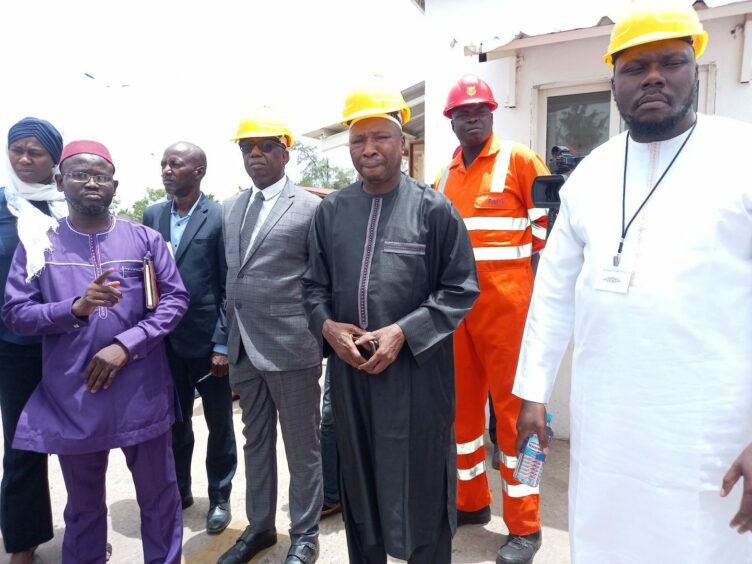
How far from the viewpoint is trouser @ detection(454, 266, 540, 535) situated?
285 cm

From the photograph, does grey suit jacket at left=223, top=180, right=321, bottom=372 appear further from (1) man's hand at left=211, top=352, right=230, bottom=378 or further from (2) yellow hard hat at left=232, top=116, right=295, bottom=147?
(2) yellow hard hat at left=232, top=116, right=295, bottom=147

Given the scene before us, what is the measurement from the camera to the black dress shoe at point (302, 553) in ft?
9.11

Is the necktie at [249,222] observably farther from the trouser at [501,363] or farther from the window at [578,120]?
the window at [578,120]

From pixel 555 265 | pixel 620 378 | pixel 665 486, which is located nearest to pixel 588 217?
pixel 555 265

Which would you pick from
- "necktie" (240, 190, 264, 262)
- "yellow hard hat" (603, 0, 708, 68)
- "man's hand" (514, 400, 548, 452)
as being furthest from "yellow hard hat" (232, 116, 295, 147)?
"man's hand" (514, 400, 548, 452)

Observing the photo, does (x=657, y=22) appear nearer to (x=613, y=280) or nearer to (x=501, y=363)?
(x=613, y=280)

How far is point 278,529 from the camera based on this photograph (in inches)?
127

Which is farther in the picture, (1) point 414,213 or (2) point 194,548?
(2) point 194,548

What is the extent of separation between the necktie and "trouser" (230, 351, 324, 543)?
1.81 feet

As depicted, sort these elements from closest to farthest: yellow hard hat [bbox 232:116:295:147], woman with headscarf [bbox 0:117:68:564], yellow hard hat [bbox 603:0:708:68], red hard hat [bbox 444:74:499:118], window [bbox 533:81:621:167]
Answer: yellow hard hat [bbox 603:0:708:68], woman with headscarf [bbox 0:117:68:564], yellow hard hat [bbox 232:116:295:147], red hard hat [bbox 444:74:499:118], window [bbox 533:81:621:167]

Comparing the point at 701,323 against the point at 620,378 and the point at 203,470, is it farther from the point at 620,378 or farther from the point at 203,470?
the point at 203,470

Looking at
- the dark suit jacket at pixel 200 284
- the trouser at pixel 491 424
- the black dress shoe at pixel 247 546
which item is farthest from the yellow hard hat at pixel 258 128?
the trouser at pixel 491 424

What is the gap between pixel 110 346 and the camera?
2.36 m

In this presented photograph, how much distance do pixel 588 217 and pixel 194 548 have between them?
8.89 feet
